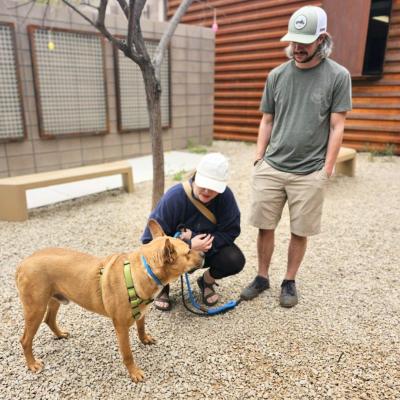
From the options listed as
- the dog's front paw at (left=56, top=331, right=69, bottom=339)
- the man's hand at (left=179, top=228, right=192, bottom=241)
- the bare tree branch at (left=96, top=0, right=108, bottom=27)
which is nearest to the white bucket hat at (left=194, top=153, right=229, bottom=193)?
the man's hand at (left=179, top=228, right=192, bottom=241)

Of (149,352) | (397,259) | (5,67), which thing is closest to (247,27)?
(5,67)

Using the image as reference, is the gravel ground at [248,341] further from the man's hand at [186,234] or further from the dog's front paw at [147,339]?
the man's hand at [186,234]

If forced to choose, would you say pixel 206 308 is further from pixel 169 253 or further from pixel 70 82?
pixel 70 82

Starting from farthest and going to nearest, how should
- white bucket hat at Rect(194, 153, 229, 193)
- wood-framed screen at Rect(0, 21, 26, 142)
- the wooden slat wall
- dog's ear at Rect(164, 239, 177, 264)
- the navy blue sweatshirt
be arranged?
1. the wooden slat wall
2. wood-framed screen at Rect(0, 21, 26, 142)
3. the navy blue sweatshirt
4. white bucket hat at Rect(194, 153, 229, 193)
5. dog's ear at Rect(164, 239, 177, 264)

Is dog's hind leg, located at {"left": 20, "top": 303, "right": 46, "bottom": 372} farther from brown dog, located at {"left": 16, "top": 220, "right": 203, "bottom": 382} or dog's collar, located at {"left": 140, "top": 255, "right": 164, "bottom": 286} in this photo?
dog's collar, located at {"left": 140, "top": 255, "right": 164, "bottom": 286}

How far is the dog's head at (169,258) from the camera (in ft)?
6.56

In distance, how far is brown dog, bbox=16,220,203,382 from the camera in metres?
2.05

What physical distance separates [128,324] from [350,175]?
19.9 feet

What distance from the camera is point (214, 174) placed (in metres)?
2.39

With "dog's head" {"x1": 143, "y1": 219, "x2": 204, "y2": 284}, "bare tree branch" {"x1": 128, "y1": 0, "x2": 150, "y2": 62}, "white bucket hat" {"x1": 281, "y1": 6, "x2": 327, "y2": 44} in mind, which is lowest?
"dog's head" {"x1": 143, "y1": 219, "x2": 204, "y2": 284}

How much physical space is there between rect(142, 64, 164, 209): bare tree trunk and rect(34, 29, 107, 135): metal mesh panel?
3.27 metres

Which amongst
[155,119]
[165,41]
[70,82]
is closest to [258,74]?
[70,82]

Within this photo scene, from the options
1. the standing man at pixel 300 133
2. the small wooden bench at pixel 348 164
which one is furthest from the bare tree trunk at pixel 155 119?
the small wooden bench at pixel 348 164

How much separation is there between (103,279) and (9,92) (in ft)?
17.9
